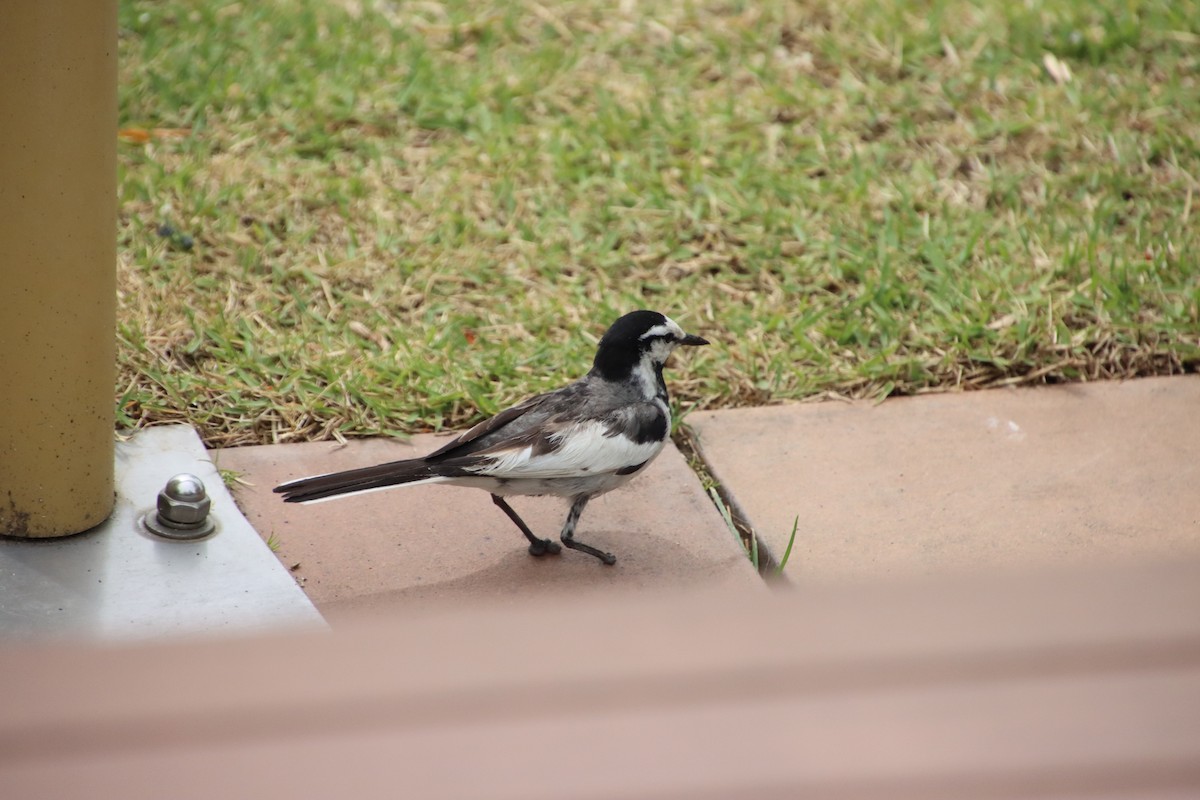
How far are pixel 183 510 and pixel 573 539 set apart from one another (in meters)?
1.06

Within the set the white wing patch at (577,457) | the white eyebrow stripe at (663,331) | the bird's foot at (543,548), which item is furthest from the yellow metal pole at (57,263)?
the white eyebrow stripe at (663,331)

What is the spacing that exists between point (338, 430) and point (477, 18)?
334cm

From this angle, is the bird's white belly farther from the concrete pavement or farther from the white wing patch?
the concrete pavement

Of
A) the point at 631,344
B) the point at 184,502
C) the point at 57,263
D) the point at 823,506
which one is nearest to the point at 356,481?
the point at 184,502

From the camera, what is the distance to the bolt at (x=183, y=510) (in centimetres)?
373

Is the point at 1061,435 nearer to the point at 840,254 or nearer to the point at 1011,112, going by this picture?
the point at 840,254

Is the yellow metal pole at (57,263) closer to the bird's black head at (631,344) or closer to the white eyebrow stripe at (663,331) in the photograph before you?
the bird's black head at (631,344)

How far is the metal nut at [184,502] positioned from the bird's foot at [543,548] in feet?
2.93

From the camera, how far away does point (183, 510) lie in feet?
12.2

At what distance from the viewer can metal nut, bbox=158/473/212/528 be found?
3.73 meters

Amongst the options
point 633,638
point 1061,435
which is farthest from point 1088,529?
point 633,638

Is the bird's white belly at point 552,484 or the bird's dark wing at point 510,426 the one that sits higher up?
the bird's dark wing at point 510,426

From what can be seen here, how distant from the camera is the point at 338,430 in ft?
14.7

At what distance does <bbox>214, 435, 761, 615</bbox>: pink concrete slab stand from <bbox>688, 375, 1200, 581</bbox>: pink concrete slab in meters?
0.21
